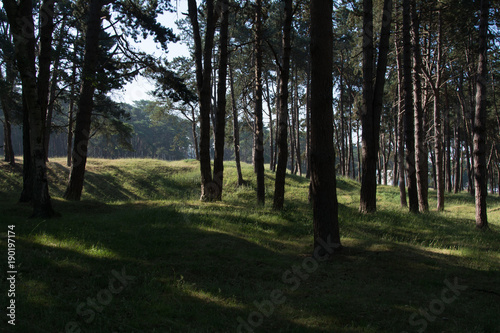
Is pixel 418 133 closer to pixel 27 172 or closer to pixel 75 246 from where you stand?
pixel 75 246

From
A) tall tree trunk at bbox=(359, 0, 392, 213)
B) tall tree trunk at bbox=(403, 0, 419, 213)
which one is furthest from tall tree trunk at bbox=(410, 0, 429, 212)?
tall tree trunk at bbox=(359, 0, 392, 213)

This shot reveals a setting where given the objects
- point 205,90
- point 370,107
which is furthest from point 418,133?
point 205,90

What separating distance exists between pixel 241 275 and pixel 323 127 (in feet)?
10.6

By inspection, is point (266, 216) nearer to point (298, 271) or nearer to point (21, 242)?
point (298, 271)

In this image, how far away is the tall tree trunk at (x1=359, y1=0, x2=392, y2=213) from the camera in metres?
11.7

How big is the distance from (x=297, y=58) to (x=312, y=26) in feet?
78.8

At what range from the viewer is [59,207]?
1102 centimetres

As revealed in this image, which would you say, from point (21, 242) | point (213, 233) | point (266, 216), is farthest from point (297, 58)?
point (21, 242)

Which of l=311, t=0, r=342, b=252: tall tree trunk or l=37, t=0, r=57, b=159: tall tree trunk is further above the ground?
l=37, t=0, r=57, b=159: tall tree trunk

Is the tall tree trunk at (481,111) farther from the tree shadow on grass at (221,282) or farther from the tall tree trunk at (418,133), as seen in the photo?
the tree shadow on grass at (221,282)

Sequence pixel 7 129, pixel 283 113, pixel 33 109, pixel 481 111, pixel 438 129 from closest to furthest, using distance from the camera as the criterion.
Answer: pixel 33 109
pixel 481 111
pixel 283 113
pixel 438 129
pixel 7 129

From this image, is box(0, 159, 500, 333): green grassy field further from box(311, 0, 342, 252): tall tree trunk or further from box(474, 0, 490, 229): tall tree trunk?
box(474, 0, 490, 229): tall tree trunk

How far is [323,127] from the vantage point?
6938 mm

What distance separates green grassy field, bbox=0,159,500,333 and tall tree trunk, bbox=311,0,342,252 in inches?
29.2
